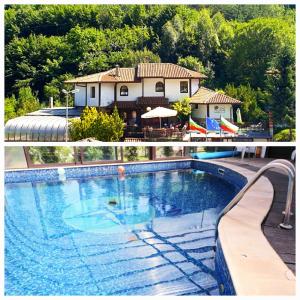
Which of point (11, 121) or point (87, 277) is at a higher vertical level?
point (11, 121)

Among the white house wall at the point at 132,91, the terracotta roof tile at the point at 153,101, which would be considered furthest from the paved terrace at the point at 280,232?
the white house wall at the point at 132,91

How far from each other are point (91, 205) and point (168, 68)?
142 inches

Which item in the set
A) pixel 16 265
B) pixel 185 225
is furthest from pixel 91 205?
pixel 16 265

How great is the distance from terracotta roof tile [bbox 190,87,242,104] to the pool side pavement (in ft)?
12.6

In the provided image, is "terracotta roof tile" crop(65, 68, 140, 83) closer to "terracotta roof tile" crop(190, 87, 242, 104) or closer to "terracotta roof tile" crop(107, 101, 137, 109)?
"terracotta roof tile" crop(107, 101, 137, 109)

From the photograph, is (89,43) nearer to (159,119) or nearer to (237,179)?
(159,119)

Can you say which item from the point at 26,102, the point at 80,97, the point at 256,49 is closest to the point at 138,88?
the point at 80,97

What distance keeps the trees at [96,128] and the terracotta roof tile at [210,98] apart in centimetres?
153

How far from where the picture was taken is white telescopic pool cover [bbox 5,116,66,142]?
21.0ft

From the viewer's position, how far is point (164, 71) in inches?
285

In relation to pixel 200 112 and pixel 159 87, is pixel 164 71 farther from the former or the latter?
pixel 200 112

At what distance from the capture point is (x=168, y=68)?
286 inches

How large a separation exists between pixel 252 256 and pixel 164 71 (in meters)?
5.55

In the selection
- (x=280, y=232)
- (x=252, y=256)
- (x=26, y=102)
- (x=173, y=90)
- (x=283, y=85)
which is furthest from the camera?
(x=26, y=102)
